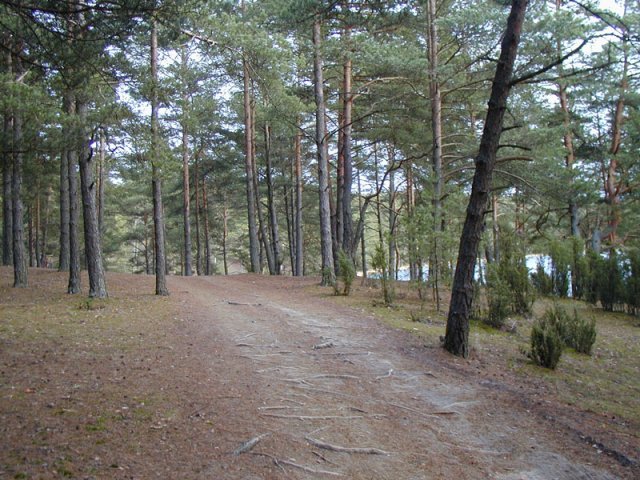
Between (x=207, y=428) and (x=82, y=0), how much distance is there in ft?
A: 19.9

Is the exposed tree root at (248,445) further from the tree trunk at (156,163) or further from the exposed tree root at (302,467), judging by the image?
the tree trunk at (156,163)

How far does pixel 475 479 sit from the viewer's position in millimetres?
3168

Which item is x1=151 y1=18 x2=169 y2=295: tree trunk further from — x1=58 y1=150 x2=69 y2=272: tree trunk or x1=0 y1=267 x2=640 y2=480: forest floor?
x1=58 y1=150 x2=69 y2=272: tree trunk

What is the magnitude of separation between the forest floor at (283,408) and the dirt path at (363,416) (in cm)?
2

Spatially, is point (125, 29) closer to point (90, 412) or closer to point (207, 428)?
point (90, 412)

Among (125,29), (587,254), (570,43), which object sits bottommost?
(587,254)

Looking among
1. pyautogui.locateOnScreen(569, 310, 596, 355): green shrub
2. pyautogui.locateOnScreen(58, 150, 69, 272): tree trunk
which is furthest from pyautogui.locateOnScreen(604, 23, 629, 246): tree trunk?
pyautogui.locateOnScreen(58, 150, 69, 272): tree trunk

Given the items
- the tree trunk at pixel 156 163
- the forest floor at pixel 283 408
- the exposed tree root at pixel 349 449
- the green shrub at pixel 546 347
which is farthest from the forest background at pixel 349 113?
the exposed tree root at pixel 349 449

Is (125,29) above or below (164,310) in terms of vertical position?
above

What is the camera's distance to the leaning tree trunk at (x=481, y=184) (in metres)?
5.93

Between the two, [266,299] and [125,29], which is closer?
[125,29]

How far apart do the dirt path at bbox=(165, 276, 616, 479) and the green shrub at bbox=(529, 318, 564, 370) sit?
4.63 ft

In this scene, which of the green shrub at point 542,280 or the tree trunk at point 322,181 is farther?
the green shrub at point 542,280

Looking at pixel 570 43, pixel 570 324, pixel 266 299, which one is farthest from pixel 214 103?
pixel 570 324
